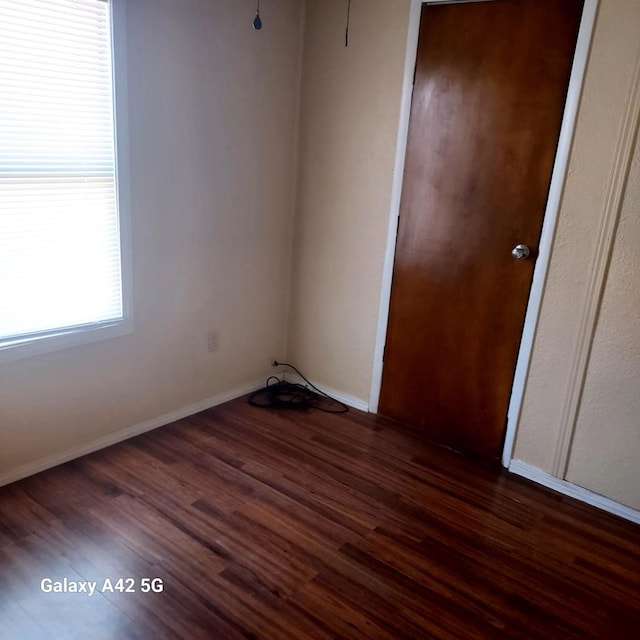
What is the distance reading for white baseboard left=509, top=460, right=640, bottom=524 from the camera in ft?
7.73

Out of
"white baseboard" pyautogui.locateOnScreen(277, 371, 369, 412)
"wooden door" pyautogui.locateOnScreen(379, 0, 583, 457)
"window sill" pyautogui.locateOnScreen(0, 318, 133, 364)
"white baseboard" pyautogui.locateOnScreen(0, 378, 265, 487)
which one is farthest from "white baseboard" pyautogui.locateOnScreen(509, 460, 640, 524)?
"window sill" pyautogui.locateOnScreen(0, 318, 133, 364)

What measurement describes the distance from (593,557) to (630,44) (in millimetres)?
1903

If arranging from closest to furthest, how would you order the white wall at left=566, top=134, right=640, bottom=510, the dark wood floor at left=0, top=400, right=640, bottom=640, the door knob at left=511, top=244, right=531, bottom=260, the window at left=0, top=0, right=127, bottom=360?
1. the dark wood floor at left=0, top=400, right=640, bottom=640
2. the window at left=0, top=0, right=127, bottom=360
3. the white wall at left=566, top=134, right=640, bottom=510
4. the door knob at left=511, top=244, right=531, bottom=260

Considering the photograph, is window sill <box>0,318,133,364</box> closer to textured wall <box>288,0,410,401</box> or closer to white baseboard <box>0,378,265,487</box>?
white baseboard <box>0,378,265,487</box>

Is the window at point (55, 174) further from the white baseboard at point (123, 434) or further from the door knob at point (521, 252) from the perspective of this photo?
the door knob at point (521, 252)

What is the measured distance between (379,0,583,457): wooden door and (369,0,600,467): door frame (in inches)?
1.3

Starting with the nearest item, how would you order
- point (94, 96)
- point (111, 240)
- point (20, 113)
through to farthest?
1. point (20, 113)
2. point (94, 96)
3. point (111, 240)

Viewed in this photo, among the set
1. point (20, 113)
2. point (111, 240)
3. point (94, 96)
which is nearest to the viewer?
point (20, 113)

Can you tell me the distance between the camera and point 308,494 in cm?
237

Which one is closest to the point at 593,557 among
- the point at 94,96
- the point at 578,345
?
the point at 578,345

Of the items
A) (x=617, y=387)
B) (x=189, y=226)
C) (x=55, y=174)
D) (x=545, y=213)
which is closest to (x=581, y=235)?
(x=545, y=213)

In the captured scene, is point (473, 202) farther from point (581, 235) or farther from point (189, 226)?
point (189, 226)

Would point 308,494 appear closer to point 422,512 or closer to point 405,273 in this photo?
point 422,512

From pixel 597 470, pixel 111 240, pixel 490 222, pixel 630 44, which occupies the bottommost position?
pixel 597 470
